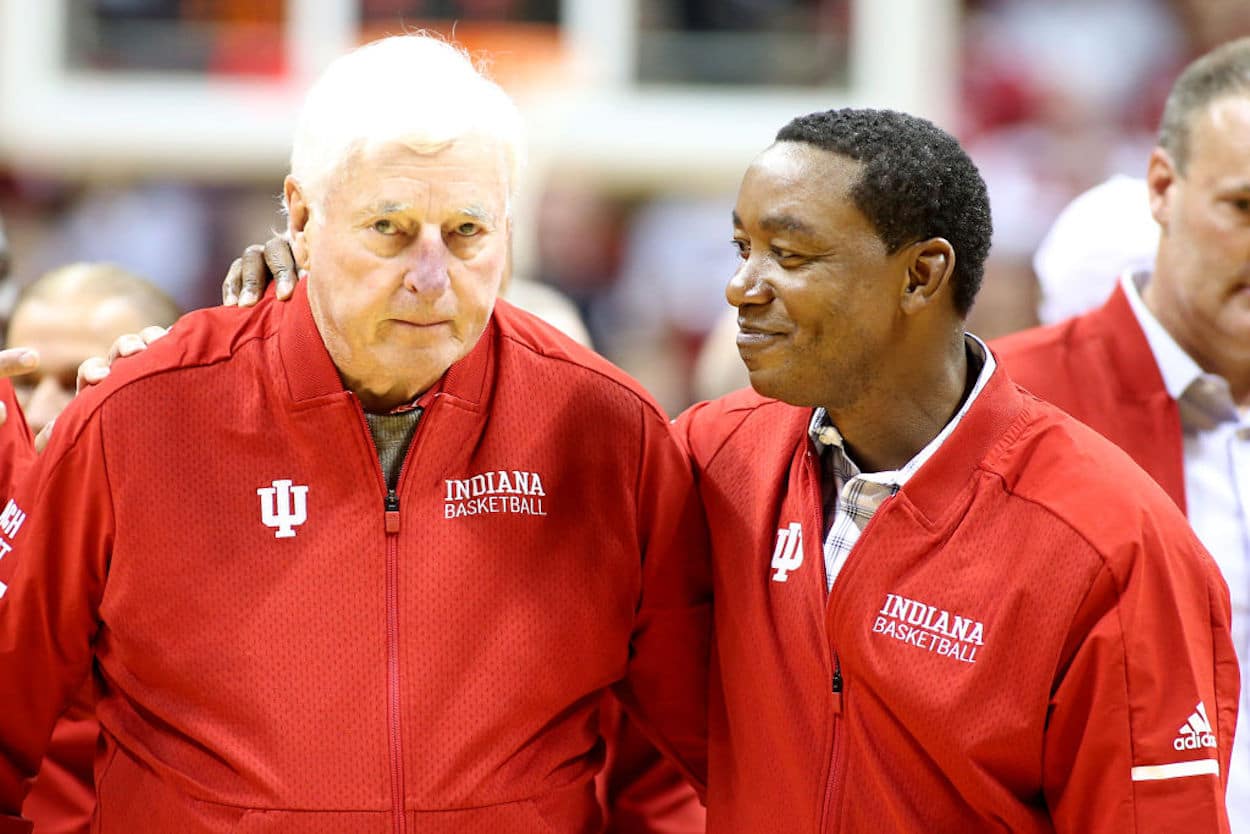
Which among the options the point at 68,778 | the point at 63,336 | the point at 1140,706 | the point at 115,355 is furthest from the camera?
the point at 63,336

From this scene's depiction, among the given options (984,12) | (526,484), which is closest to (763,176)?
(526,484)

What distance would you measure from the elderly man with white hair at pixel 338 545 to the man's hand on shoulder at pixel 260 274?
11cm

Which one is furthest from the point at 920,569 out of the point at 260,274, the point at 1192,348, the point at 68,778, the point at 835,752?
the point at 68,778

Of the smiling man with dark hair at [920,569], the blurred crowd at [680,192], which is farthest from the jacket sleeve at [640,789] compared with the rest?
the blurred crowd at [680,192]

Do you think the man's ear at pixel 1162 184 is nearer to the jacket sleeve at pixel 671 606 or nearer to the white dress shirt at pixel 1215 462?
the white dress shirt at pixel 1215 462

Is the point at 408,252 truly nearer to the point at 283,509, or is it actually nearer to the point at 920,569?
the point at 283,509

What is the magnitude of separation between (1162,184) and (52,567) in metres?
1.99

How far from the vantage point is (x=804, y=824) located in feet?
7.54

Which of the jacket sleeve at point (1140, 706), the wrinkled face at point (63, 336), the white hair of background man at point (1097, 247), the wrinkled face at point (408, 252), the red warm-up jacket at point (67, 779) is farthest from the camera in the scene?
the white hair of background man at point (1097, 247)

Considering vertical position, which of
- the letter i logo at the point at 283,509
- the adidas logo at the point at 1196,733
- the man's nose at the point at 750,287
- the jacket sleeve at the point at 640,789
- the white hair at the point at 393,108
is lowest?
the jacket sleeve at the point at 640,789

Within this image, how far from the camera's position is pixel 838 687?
2.30 meters

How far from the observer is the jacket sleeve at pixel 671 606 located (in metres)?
2.53

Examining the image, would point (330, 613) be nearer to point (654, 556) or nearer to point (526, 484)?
point (526, 484)

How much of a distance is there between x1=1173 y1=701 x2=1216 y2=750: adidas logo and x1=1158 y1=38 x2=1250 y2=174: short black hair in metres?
1.18
